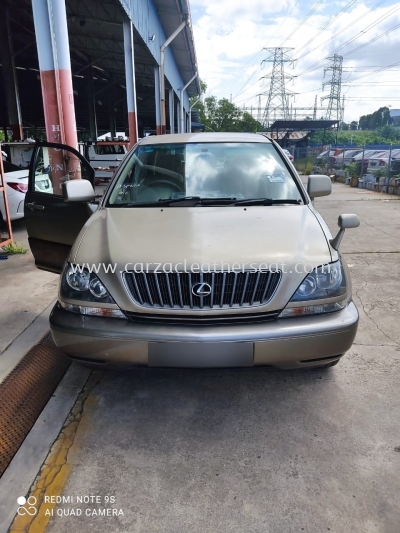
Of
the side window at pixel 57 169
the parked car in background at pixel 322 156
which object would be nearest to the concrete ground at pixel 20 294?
the side window at pixel 57 169

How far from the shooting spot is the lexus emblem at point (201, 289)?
232 centimetres

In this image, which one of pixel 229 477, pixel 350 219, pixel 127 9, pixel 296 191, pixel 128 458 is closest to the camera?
pixel 229 477

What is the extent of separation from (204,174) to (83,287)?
1.55 m

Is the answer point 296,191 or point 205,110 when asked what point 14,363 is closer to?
point 296,191

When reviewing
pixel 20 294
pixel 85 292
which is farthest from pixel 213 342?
pixel 20 294

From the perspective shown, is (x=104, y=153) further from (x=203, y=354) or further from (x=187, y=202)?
(x=203, y=354)

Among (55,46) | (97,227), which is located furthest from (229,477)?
(55,46)

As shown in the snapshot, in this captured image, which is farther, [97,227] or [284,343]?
[97,227]

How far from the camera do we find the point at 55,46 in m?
5.39

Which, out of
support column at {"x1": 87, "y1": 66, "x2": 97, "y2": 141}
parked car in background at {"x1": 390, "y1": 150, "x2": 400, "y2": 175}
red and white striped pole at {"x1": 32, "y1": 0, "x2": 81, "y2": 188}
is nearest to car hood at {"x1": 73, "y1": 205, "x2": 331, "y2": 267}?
red and white striped pole at {"x1": 32, "y1": 0, "x2": 81, "y2": 188}

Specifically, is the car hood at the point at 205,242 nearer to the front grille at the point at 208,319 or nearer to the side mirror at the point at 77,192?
the front grille at the point at 208,319

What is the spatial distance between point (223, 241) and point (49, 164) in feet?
10.9

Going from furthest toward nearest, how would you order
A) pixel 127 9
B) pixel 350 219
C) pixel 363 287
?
pixel 127 9
pixel 363 287
pixel 350 219

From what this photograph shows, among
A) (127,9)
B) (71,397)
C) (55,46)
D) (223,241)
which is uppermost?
(127,9)
